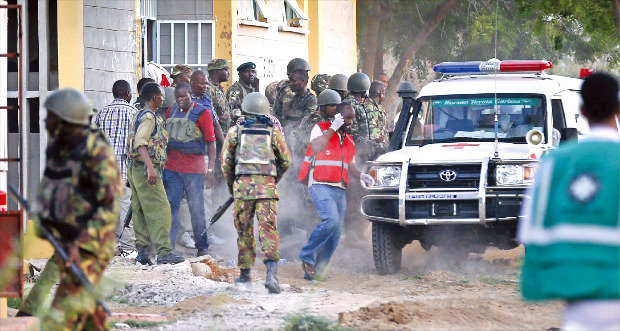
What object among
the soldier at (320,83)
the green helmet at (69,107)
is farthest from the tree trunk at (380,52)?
→ the green helmet at (69,107)

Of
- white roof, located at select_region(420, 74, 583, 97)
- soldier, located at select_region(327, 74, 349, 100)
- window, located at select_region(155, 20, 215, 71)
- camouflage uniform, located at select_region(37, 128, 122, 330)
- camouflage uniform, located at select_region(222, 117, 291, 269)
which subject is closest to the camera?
camouflage uniform, located at select_region(37, 128, 122, 330)

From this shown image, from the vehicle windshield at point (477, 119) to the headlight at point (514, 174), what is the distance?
2.78 feet

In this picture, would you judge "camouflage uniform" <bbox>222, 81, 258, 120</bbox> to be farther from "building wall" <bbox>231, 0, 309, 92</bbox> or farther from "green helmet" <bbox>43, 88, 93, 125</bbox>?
"green helmet" <bbox>43, 88, 93, 125</bbox>

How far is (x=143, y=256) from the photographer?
35.9 ft

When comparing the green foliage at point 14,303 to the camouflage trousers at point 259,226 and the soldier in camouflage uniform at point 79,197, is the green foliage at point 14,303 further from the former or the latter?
the soldier in camouflage uniform at point 79,197

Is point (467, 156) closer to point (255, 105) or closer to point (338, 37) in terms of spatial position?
point (255, 105)

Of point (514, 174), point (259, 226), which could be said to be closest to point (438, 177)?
point (514, 174)

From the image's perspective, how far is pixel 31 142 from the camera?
1267 cm

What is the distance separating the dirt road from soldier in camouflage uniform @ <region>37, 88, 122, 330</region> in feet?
2.01

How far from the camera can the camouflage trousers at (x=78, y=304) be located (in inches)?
213

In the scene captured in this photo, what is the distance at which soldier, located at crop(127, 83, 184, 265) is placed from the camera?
1050 cm

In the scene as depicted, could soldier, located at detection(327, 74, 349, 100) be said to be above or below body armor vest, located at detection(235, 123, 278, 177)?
above

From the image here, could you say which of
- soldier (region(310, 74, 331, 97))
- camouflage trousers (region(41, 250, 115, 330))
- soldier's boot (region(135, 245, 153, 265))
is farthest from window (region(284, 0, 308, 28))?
camouflage trousers (region(41, 250, 115, 330))

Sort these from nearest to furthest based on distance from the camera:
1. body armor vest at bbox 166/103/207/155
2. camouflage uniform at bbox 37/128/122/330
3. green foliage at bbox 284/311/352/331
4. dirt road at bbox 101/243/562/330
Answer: camouflage uniform at bbox 37/128/122/330 < green foliage at bbox 284/311/352/331 < dirt road at bbox 101/243/562/330 < body armor vest at bbox 166/103/207/155
